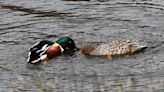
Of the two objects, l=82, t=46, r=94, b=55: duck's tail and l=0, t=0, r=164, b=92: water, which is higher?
l=0, t=0, r=164, b=92: water

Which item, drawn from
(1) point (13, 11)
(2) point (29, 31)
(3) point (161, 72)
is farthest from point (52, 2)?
(3) point (161, 72)

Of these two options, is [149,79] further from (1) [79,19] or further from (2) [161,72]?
(1) [79,19]

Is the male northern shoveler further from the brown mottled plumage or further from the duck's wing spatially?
the brown mottled plumage

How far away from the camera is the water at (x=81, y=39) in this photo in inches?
404

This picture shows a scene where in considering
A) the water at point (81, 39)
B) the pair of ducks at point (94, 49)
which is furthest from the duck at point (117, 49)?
the water at point (81, 39)

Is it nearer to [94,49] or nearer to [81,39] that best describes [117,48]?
[94,49]

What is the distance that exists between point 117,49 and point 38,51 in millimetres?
1560

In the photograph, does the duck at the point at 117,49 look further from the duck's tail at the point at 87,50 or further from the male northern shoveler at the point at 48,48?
the male northern shoveler at the point at 48,48

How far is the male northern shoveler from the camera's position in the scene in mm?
12477

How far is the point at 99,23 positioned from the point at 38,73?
10.5ft

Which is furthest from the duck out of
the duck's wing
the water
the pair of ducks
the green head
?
the duck's wing

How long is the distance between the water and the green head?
201 millimetres

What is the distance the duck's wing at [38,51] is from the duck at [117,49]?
81 cm

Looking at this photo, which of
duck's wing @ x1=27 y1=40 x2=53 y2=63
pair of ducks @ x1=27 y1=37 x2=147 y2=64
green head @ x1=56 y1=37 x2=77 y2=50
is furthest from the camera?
green head @ x1=56 y1=37 x2=77 y2=50
